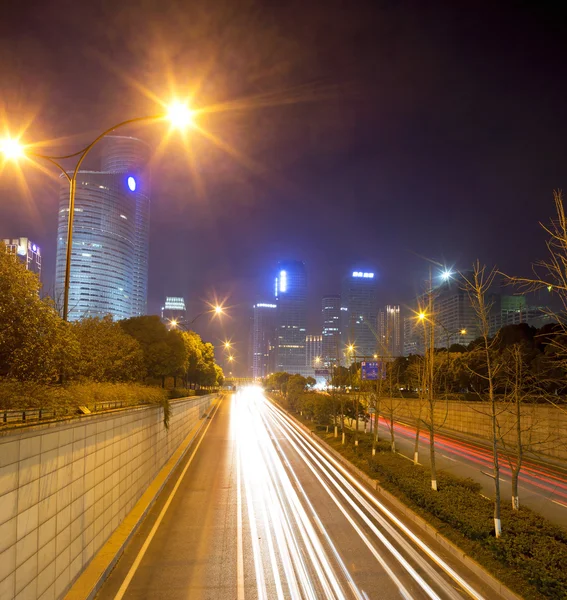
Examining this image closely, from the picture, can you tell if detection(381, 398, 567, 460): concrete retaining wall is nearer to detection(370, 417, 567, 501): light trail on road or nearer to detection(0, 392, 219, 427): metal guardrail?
Answer: detection(370, 417, 567, 501): light trail on road

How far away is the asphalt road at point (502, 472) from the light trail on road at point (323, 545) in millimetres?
5258

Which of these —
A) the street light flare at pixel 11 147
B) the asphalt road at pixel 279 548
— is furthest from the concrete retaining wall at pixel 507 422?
the street light flare at pixel 11 147

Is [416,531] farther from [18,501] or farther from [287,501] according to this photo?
[18,501]

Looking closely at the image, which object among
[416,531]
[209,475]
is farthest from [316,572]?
[209,475]

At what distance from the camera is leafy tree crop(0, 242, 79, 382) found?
9.84 m

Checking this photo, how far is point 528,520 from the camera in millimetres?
12578

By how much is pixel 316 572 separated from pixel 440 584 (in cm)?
250

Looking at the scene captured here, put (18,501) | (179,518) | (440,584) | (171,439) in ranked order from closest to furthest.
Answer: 1. (18,501)
2. (440,584)
3. (179,518)
4. (171,439)

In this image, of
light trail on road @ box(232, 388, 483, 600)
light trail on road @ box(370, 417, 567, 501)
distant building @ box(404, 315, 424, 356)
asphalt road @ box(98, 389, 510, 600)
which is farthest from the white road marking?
light trail on road @ box(370, 417, 567, 501)

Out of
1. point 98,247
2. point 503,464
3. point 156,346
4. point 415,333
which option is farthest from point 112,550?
point 98,247

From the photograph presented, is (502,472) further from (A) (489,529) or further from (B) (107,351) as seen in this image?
(B) (107,351)

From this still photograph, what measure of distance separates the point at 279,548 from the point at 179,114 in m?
11.7

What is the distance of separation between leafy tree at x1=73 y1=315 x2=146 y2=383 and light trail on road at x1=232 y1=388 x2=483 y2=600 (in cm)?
749

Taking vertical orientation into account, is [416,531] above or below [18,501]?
below
